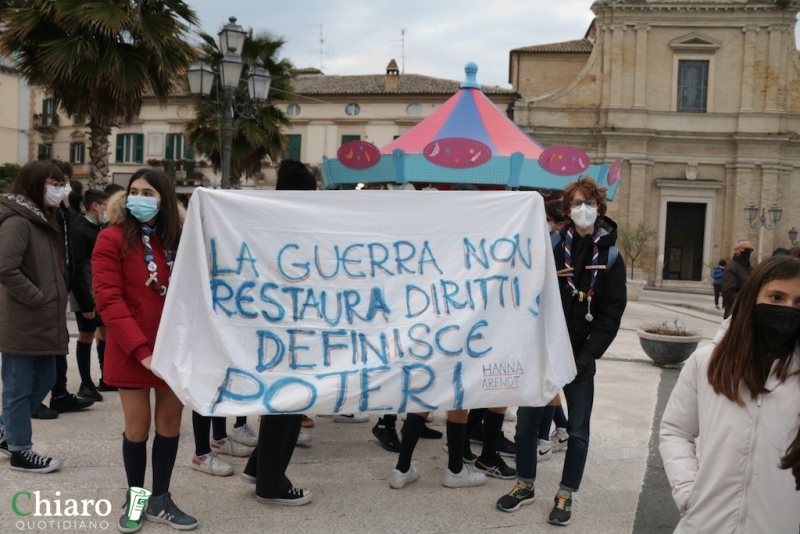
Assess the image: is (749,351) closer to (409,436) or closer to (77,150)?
(409,436)

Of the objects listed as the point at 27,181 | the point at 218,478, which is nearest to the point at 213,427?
the point at 218,478

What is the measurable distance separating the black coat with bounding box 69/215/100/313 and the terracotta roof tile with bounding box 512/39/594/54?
40.3 m

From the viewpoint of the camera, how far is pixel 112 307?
334 cm

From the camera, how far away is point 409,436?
4.18m

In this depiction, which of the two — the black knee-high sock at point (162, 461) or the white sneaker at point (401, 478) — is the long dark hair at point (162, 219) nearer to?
the black knee-high sock at point (162, 461)

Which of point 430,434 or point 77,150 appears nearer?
point 430,434

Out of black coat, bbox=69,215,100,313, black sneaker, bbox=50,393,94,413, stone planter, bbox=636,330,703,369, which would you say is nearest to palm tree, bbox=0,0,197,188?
black coat, bbox=69,215,100,313

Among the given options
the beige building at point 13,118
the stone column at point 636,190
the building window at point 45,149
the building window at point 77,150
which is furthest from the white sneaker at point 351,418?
the building window at point 45,149

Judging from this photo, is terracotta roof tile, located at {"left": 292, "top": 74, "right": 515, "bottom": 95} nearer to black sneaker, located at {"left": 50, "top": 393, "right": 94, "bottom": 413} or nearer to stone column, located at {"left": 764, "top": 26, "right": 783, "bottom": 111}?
stone column, located at {"left": 764, "top": 26, "right": 783, "bottom": 111}

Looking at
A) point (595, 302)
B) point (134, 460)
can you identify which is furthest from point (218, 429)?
point (595, 302)

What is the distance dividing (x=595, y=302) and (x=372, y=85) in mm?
37517

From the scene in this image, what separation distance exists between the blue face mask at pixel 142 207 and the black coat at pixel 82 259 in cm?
252

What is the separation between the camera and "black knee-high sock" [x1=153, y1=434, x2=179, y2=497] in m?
3.49

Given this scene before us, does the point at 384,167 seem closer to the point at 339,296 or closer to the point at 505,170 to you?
the point at 505,170
